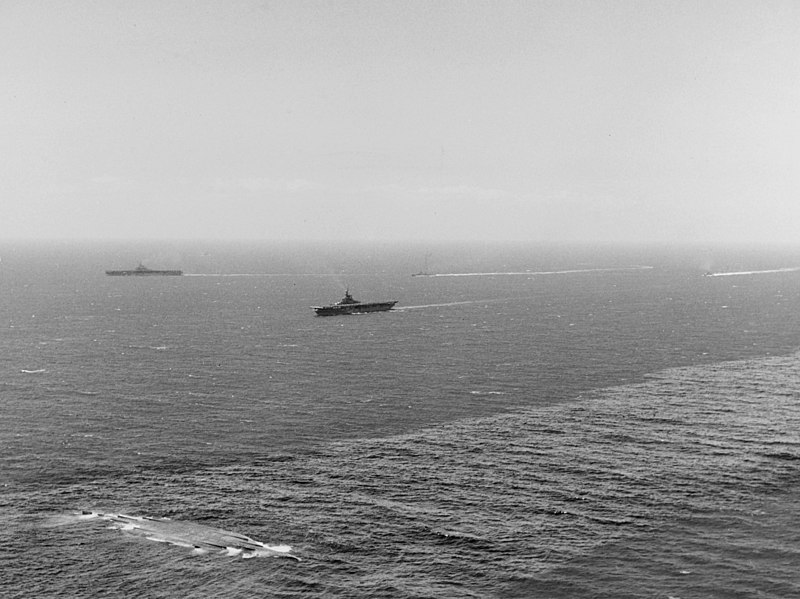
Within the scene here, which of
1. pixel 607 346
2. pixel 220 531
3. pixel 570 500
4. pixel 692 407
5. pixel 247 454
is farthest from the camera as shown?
pixel 607 346

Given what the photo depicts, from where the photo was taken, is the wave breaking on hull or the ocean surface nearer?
the ocean surface

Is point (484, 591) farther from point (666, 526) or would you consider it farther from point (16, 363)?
point (16, 363)

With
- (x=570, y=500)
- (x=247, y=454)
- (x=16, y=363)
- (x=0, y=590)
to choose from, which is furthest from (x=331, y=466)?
(x=16, y=363)

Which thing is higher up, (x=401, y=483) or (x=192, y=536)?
(x=401, y=483)

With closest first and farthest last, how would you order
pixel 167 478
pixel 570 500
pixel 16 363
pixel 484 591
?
pixel 484 591
pixel 570 500
pixel 167 478
pixel 16 363

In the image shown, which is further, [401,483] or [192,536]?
[401,483]

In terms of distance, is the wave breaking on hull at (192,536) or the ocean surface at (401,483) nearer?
the ocean surface at (401,483)

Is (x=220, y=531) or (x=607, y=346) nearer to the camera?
(x=220, y=531)
